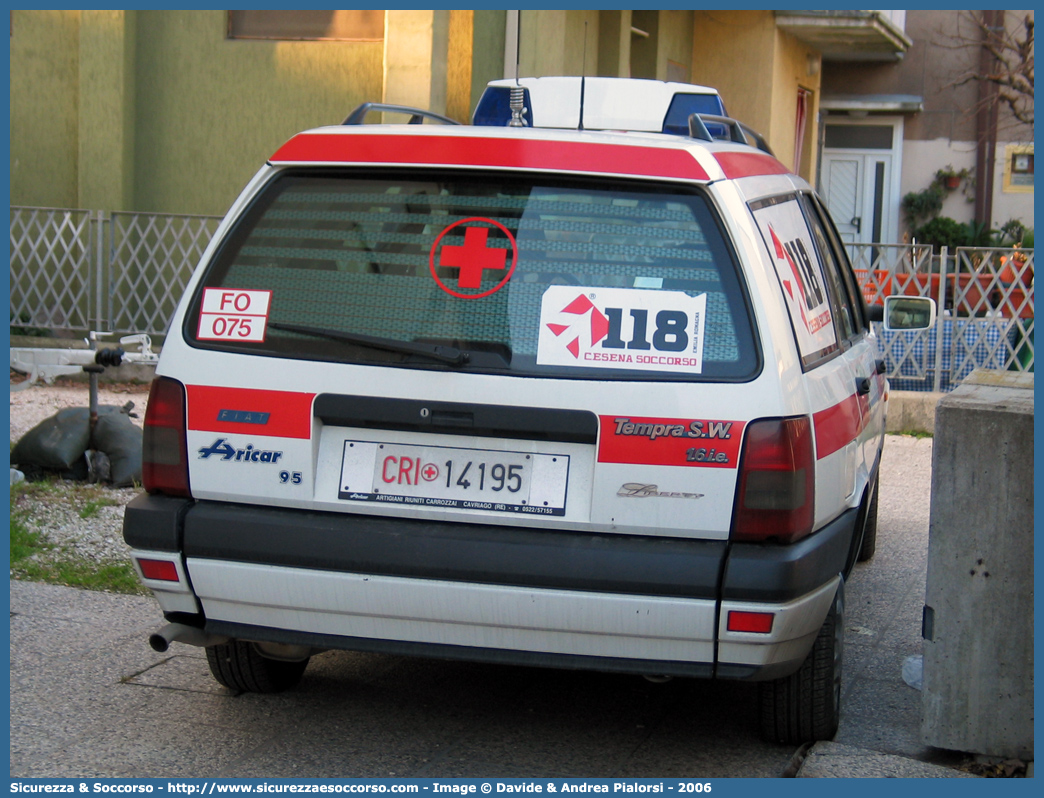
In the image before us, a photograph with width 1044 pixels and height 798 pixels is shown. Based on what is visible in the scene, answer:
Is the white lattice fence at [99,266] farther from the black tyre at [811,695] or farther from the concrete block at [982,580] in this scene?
the concrete block at [982,580]

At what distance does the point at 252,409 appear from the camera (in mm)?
3193

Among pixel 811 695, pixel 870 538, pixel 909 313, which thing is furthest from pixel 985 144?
pixel 811 695

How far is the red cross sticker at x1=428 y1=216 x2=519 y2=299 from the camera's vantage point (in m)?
3.18

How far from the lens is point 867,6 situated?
52.7ft

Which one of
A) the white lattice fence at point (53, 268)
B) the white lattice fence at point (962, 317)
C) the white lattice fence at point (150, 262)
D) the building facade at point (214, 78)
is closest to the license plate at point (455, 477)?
the white lattice fence at point (962, 317)

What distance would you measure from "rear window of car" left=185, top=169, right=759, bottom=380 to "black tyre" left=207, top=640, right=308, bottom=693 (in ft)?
3.59

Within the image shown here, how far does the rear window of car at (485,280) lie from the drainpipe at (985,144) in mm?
19711

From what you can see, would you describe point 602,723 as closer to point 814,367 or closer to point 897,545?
point 814,367

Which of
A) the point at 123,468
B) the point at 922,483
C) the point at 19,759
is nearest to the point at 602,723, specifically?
the point at 19,759

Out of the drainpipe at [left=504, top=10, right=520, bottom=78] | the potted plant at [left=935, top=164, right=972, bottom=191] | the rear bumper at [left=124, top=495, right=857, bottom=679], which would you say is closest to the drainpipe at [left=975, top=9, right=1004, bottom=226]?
the potted plant at [left=935, top=164, right=972, bottom=191]

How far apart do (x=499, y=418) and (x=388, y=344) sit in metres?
0.37

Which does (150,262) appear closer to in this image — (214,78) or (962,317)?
(214,78)

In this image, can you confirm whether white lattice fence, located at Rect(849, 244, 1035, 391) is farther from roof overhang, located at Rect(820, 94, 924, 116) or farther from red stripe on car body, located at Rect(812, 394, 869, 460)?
roof overhang, located at Rect(820, 94, 924, 116)

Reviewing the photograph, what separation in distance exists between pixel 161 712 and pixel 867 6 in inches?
590
